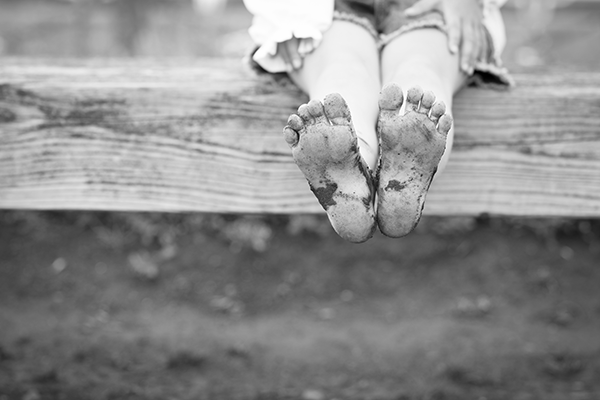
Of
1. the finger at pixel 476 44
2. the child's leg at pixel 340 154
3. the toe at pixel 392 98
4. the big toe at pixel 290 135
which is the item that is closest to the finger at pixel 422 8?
the finger at pixel 476 44

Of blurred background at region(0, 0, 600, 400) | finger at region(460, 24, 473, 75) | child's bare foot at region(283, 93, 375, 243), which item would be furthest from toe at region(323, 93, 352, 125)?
blurred background at region(0, 0, 600, 400)

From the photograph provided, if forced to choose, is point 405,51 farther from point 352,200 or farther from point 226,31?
point 226,31

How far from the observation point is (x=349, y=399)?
193cm

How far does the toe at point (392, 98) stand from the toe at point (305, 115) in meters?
0.13

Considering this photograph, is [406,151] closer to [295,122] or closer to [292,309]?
[295,122]

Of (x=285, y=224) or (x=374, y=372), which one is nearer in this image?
(x=374, y=372)

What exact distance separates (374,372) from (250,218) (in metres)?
0.96

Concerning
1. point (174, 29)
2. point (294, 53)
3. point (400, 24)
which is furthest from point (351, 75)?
point (174, 29)

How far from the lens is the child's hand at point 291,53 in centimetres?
140

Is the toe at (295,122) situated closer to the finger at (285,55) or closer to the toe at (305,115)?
the toe at (305,115)

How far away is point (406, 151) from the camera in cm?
105

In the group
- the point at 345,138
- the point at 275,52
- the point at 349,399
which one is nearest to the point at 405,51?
the point at 275,52

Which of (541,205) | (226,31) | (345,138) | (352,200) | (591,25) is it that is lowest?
(591,25)

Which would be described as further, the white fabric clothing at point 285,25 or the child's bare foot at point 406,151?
the white fabric clothing at point 285,25
